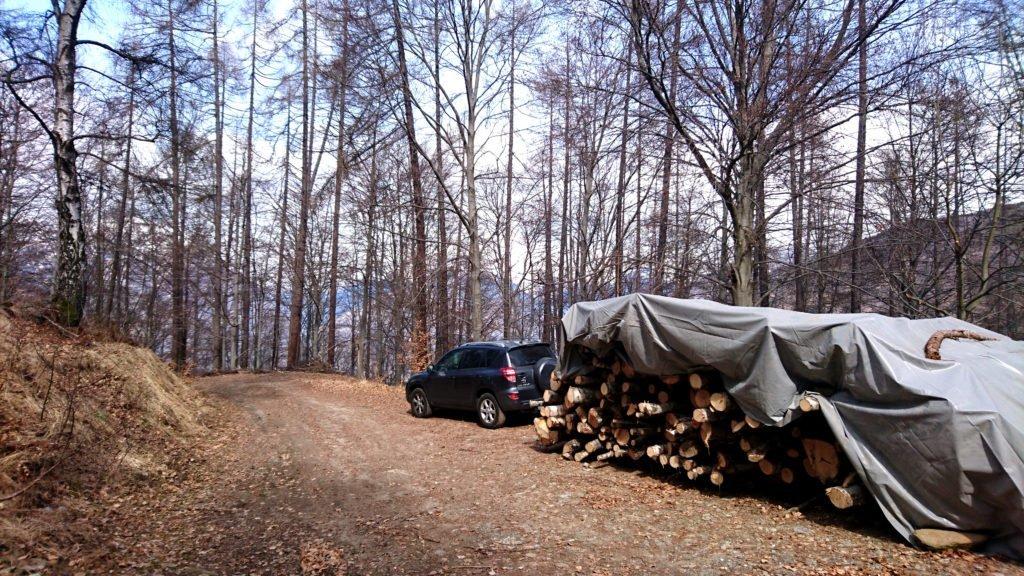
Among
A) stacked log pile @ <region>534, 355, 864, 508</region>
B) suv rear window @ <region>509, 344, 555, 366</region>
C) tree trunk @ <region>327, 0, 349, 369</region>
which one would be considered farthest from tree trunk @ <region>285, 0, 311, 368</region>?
stacked log pile @ <region>534, 355, 864, 508</region>

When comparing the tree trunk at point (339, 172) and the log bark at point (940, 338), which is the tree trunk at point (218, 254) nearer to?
the tree trunk at point (339, 172)

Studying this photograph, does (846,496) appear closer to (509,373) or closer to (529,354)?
(509,373)

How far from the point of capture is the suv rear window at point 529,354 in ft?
35.2

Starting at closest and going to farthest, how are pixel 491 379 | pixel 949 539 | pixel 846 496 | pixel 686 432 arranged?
pixel 949 539, pixel 846 496, pixel 686 432, pixel 491 379

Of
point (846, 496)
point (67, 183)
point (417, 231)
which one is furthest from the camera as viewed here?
point (417, 231)

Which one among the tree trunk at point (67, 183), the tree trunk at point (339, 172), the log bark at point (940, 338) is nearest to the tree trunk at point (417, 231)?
the tree trunk at point (339, 172)

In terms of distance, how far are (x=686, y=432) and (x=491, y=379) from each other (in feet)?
16.2

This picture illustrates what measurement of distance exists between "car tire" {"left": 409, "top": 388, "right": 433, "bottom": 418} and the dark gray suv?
2 cm

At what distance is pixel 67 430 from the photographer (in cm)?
583

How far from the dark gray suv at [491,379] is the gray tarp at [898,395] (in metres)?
4.47

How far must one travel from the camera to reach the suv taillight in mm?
10492

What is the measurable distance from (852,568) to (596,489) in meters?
2.81

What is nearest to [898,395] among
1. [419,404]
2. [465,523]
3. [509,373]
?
[465,523]

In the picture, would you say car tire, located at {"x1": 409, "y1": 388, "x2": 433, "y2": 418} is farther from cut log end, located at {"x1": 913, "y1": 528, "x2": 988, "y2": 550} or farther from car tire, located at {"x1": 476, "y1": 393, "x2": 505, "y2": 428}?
cut log end, located at {"x1": 913, "y1": 528, "x2": 988, "y2": 550}
